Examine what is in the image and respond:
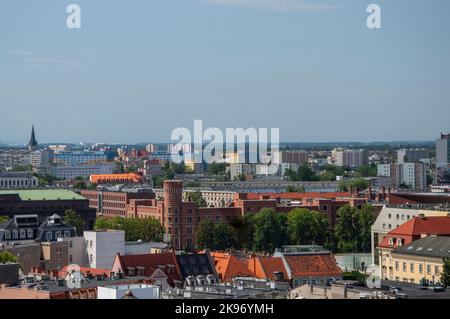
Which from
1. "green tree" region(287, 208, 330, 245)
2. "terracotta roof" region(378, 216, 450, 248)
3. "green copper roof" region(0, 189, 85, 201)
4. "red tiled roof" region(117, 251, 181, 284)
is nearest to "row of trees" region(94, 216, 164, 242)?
"green copper roof" region(0, 189, 85, 201)

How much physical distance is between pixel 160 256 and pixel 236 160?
144ft

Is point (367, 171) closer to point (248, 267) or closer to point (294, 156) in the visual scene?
point (294, 156)

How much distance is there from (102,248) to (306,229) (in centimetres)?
1261

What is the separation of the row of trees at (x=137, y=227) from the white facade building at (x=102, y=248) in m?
7.75

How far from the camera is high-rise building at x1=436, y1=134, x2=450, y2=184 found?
6367 centimetres

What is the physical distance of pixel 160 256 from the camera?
20.2 m

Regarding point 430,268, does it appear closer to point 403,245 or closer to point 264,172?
point 403,245

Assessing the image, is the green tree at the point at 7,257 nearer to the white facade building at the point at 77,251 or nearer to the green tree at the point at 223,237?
the white facade building at the point at 77,251

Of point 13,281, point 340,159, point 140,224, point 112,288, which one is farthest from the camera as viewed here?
point 340,159

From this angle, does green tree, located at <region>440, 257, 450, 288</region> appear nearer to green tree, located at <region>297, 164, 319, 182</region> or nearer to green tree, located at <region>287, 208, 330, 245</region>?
green tree, located at <region>287, 208, 330, 245</region>

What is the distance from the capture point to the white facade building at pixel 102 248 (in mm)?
23792

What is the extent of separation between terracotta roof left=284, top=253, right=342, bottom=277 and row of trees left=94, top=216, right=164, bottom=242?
11.8 metres

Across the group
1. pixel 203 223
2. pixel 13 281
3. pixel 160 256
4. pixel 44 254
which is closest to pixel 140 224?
pixel 203 223
